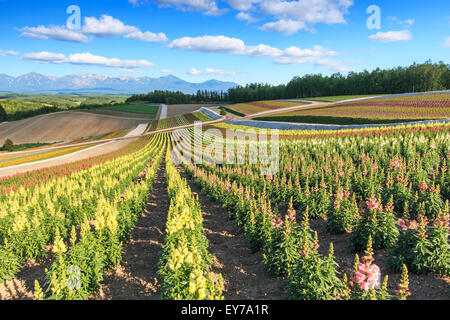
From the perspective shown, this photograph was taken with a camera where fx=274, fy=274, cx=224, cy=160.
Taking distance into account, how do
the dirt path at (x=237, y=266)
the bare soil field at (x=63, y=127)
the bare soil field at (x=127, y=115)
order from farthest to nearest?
1. the bare soil field at (x=127, y=115)
2. the bare soil field at (x=63, y=127)
3. the dirt path at (x=237, y=266)

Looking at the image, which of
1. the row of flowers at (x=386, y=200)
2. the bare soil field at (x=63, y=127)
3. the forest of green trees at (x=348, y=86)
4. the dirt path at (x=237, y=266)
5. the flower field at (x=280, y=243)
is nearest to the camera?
the flower field at (x=280, y=243)

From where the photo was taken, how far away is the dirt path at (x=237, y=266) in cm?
816

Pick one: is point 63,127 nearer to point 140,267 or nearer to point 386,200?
point 140,267

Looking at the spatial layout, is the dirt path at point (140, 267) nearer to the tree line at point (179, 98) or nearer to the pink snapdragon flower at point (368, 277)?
the pink snapdragon flower at point (368, 277)

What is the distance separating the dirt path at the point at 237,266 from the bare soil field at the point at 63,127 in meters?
84.8

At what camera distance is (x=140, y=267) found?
32.9 feet

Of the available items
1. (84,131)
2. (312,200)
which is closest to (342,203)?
(312,200)

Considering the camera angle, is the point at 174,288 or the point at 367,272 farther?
the point at 174,288

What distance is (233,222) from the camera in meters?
14.0

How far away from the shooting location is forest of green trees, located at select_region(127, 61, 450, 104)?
10256 centimetres

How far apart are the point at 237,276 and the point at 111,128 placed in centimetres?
9542

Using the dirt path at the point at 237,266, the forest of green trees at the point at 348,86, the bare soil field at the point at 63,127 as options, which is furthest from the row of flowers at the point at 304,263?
the forest of green trees at the point at 348,86

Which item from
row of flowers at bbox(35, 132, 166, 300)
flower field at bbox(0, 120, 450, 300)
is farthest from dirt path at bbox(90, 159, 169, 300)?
row of flowers at bbox(35, 132, 166, 300)

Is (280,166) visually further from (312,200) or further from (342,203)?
(342,203)
